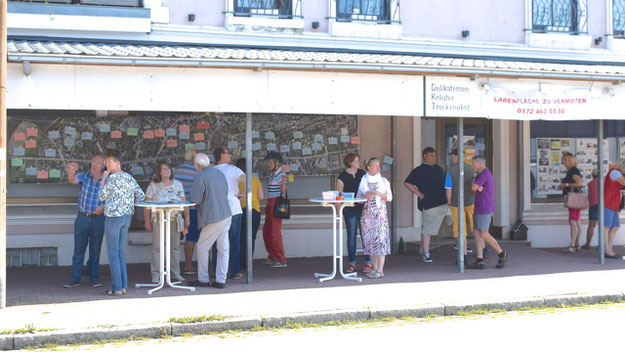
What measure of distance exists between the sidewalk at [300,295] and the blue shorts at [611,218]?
78 centimetres

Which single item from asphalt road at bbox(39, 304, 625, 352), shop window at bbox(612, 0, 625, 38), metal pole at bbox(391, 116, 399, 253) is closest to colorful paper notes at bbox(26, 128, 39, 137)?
asphalt road at bbox(39, 304, 625, 352)

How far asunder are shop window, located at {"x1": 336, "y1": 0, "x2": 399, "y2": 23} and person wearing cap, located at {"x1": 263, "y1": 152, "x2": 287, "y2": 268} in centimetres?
334

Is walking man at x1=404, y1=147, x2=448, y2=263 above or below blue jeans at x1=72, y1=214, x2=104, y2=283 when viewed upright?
above

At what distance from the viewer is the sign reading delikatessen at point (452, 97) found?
1162cm

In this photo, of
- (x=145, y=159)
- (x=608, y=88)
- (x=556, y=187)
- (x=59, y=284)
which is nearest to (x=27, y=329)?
(x=59, y=284)

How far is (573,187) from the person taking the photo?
14.7 m

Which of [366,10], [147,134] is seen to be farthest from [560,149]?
[147,134]

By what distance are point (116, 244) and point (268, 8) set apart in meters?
5.63

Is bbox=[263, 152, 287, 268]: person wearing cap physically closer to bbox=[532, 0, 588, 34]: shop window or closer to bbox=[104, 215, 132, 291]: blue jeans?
bbox=[104, 215, 132, 291]: blue jeans

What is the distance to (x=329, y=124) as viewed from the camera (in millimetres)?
14398

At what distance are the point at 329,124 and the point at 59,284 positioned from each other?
18.1 feet

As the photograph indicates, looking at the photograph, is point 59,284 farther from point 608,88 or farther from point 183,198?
point 608,88

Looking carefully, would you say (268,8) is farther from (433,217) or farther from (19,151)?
(19,151)

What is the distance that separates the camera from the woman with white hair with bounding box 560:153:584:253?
1467cm
